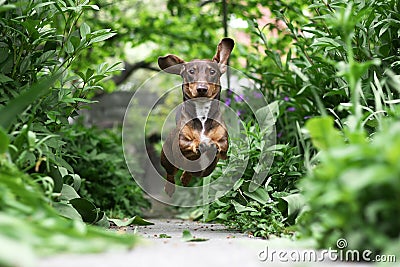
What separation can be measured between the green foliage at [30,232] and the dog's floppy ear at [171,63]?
1.31 m

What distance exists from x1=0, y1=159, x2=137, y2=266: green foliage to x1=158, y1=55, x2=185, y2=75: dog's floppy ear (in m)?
1.31

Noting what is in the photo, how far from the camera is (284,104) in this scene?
3.98m

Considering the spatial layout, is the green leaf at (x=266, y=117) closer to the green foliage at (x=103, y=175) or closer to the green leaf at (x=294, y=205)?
the green leaf at (x=294, y=205)

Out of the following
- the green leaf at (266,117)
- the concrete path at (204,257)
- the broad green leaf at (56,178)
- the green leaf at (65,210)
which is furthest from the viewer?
the green leaf at (266,117)

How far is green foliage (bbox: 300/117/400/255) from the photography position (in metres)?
1.29

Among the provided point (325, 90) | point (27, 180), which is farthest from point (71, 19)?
point (325, 90)

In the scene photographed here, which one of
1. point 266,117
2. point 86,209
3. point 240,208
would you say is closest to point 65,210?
point 86,209

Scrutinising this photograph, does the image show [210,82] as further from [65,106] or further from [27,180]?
[27,180]

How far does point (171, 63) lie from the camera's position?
2908mm

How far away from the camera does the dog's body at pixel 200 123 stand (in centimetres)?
269

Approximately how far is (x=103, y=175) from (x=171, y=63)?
201 cm

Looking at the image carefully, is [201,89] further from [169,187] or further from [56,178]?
[56,178]

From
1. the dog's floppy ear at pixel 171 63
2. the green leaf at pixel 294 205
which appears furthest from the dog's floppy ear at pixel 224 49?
the green leaf at pixel 294 205

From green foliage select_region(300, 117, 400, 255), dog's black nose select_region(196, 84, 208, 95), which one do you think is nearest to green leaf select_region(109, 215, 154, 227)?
dog's black nose select_region(196, 84, 208, 95)
